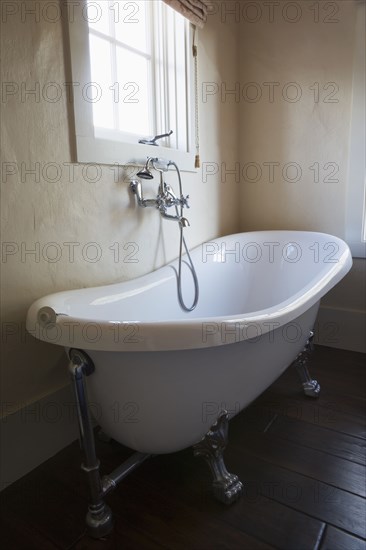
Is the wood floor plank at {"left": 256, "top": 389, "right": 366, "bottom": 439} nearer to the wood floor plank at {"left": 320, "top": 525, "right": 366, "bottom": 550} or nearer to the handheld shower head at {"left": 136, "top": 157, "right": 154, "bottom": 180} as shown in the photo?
the wood floor plank at {"left": 320, "top": 525, "right": 366, "bottom": 550}

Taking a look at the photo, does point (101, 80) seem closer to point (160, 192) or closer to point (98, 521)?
point (160, 192)

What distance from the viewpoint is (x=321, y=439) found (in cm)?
133

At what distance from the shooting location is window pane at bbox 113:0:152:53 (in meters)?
1.52

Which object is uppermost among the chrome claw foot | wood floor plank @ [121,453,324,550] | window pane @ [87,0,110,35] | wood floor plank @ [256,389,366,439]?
window pane @ [87,0,110,35]

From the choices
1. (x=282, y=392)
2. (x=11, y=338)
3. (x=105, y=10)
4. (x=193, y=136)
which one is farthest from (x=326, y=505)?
(x=105, y=10)

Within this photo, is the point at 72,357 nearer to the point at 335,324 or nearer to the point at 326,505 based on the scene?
the point at 326,505

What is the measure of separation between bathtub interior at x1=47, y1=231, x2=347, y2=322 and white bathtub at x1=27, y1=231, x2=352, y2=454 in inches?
0.4

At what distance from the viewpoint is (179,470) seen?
1.18 meters

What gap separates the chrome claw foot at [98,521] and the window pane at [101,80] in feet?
4.25

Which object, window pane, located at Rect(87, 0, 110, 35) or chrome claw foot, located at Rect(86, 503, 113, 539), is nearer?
chrome claw foot, located at Rect(86, 503, 113, 539)

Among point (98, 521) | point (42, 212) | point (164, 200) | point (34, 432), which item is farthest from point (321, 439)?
point (42, 212)

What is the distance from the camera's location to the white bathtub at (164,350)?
806 mm

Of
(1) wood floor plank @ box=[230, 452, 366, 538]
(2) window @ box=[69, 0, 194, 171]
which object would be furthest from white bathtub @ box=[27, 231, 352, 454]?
(2) window @ box=[69, 0, 194, 171]

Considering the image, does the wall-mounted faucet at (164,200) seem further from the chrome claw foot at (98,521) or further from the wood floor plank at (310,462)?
the chrome claw foot at (98,521)
